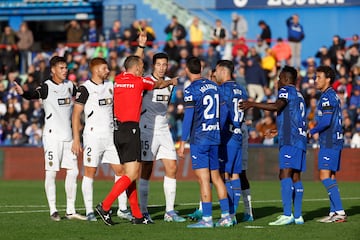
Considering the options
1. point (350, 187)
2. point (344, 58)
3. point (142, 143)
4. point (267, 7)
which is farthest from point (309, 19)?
point (142, 143)

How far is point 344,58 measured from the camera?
103 ft

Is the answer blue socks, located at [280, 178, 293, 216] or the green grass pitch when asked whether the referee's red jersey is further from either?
blue socks, located at [280, 178, 293, 216]

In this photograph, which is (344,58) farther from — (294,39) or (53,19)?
(53,19)

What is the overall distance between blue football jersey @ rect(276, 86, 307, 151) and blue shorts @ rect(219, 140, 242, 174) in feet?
2.38

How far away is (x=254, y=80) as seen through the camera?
31156 millimetres

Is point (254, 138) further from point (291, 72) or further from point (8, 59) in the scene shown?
point (291, 72)

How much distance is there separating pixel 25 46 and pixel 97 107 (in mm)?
21158

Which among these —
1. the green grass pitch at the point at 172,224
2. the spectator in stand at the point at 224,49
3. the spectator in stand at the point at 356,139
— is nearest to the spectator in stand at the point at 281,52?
the spectator in stand at the point at 224,49

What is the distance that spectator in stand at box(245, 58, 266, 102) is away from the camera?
1223 inches

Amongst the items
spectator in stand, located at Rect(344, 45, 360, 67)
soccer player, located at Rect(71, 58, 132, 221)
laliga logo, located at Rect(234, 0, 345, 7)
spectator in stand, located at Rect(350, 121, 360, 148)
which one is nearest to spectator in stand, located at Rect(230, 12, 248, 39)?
laliga logo, located at Rect(234, 0, 345, 7)

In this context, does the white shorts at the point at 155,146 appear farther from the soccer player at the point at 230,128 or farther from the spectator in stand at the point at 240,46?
the spectator in stand at the point at 240,46

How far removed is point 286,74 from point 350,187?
30.0 feet

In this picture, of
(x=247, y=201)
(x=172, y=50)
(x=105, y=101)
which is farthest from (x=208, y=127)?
(x=172, y=50)

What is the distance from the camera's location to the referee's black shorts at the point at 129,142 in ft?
50.0
